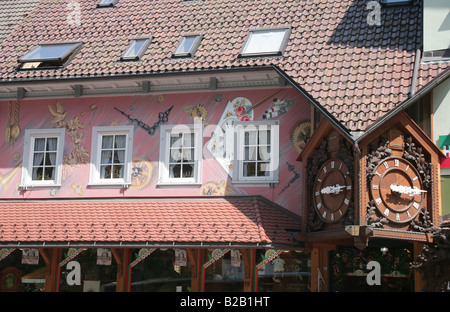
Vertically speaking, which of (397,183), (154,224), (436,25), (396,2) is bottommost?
(154,224)

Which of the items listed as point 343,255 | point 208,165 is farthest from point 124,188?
point 343,255

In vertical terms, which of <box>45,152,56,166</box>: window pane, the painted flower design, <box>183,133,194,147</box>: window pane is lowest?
<box>45,152,56,166</box>: window pane

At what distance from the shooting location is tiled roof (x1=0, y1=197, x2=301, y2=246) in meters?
16.1

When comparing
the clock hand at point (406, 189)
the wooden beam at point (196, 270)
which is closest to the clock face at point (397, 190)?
the clock hand at point (406, 189)

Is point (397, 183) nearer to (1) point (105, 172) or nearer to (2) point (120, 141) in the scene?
(2) point (120, 141)

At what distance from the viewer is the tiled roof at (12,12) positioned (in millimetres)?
21372

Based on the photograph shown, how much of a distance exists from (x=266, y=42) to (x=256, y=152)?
2552mm

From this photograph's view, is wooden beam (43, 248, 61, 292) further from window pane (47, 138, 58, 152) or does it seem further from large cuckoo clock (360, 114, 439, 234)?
large cuckoo clock (360, 114, 439, 234)

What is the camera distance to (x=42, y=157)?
62.2ft

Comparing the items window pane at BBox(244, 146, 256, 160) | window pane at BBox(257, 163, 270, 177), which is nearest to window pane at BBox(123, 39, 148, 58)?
window pane at BBox(244, 146, 256, 160)

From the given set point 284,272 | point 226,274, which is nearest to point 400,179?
point 284,272

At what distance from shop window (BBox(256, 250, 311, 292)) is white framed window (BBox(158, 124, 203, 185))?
8.26ft

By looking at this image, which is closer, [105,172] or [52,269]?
[52,269]

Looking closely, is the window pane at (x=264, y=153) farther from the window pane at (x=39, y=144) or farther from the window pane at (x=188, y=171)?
the window pane at (x=39, y=144)
